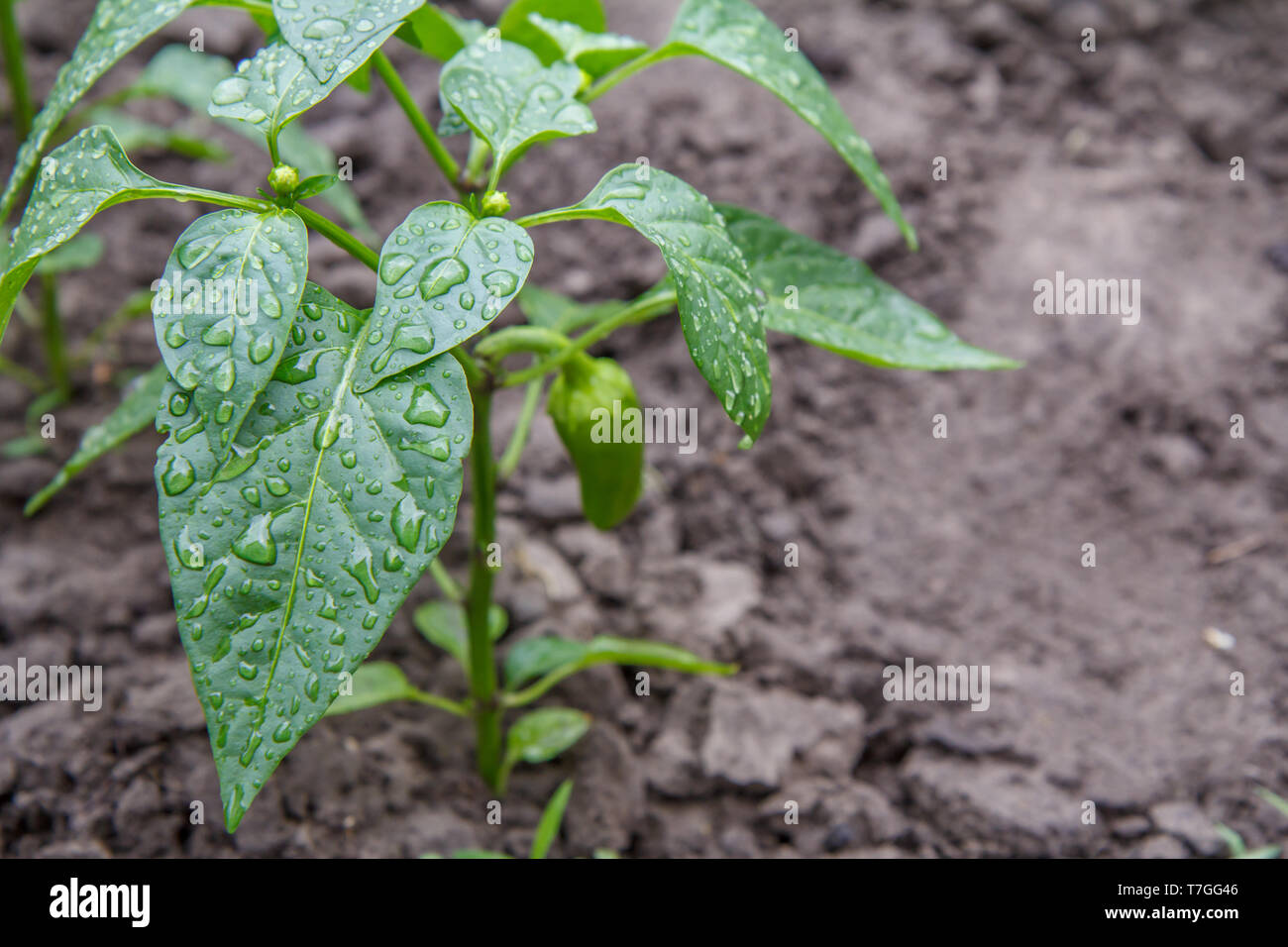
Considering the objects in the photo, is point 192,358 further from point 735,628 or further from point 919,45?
point 919,45

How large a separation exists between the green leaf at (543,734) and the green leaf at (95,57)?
36.6 inches

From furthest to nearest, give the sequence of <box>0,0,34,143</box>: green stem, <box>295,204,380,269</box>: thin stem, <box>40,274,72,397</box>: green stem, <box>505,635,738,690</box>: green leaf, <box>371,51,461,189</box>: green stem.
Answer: <box>40,274,72,397</box>: green stem < <box>0,0,34,143</box>: green stem < <box>505,635,738,690</box>: green leaf < <box>371,51,461,189</box>: green stem < <box>295,204,380,269</box>: thin stem

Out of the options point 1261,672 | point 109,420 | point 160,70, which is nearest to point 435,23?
point 109,420

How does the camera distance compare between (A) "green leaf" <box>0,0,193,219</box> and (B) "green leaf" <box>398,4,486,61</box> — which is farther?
(B) "green leaf" <box>398,4,486,61</box>

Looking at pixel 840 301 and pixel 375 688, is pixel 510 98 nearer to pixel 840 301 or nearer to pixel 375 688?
pixel 840 301

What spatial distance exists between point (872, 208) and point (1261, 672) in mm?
1180

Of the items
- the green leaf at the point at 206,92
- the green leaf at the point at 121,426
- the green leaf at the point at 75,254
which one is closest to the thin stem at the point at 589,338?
the green leaf at the point at 121,426

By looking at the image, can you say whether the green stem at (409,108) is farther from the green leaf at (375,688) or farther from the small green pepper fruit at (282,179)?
the green leaf at (375,688)

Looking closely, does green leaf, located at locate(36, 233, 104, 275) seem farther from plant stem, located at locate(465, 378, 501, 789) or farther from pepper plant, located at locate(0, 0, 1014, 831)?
plant stem, located at locate(465, 378, 501, 789)

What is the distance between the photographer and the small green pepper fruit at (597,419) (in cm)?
116

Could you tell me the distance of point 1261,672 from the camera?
1624 mm

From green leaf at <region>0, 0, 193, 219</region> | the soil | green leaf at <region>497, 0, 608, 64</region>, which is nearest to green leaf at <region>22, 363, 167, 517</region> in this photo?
green leaf at <region>0, 0, 193, 219</region>

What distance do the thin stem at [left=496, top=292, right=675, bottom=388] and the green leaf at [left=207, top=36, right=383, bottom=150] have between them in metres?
0.34

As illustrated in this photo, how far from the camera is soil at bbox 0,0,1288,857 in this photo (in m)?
1.48
